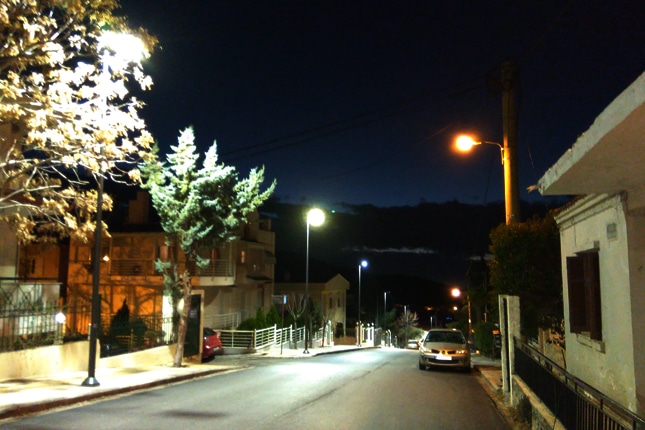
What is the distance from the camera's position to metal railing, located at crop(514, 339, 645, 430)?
5.08m

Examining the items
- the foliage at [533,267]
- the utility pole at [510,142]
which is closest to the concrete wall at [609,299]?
the foliage at [533,267]

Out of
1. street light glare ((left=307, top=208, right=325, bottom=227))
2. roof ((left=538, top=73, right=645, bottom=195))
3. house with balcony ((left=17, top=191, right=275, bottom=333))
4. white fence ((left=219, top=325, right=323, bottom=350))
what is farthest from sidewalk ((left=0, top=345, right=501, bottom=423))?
house with balcony ((left=17, top=191, right=275, bottom=333))

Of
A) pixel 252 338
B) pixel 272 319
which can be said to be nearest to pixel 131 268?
pixel 252 338

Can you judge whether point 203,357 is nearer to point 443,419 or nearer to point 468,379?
point 468,379

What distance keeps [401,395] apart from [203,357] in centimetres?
1306

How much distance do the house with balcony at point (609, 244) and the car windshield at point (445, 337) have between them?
10728 millimetres

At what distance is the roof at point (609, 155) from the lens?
4.64 m

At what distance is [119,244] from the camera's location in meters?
35.3

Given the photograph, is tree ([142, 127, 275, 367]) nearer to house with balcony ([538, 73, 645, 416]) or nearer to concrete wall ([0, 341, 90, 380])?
concrete wall ([0, 341, 90, 380])

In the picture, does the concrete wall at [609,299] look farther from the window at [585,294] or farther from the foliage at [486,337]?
the foliage at [486,337]

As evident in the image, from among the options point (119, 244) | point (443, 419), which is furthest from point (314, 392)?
point (119, 244)

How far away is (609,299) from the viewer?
8.33 metres

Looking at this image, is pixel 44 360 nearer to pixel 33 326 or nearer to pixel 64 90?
pixel 33 326

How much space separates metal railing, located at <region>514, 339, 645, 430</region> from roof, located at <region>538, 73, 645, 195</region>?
2.09 m
